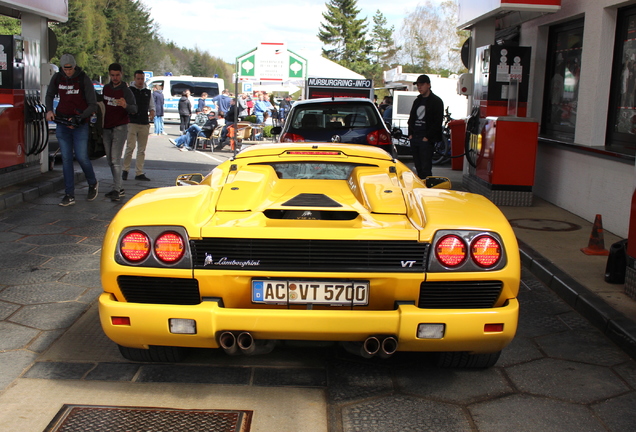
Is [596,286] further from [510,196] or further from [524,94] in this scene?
[524,94]

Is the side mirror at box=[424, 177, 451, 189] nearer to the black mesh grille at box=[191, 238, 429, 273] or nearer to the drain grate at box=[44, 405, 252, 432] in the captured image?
the black mesh grille at box=[191, 238, 429, 273]

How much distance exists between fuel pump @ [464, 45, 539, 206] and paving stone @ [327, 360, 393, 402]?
600 cm

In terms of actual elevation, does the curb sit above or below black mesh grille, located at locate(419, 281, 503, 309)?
below

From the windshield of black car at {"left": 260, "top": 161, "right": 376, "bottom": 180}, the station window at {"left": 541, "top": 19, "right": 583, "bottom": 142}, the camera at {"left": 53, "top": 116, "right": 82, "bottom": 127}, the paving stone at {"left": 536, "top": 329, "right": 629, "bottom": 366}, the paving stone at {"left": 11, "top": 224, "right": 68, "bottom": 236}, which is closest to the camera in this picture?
the paving stone at {"left": 536, "top": 329, "right": 629, "bottom": 366}

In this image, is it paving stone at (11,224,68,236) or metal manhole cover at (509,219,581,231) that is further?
metal manhole cover at (509,219,581,231)

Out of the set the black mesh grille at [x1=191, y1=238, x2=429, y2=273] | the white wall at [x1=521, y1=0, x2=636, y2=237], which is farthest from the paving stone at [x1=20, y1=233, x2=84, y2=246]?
the white wall at [x1=521, y1=0, x2=636, y2=237]

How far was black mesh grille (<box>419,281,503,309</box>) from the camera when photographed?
3.07 metres

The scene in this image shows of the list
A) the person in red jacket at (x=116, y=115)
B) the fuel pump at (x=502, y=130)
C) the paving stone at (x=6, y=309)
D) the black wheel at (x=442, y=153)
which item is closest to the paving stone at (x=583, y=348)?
the paving stone at (x=6, y=309)

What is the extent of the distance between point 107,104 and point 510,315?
7551 mm

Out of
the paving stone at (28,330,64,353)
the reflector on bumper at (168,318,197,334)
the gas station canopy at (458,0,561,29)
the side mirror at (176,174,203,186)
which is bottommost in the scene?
the paving stone at (28,330,64,353)

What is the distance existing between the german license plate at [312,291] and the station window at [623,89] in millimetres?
5939

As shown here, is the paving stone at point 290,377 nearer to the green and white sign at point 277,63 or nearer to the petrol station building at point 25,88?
the petrol station building at point 25,88

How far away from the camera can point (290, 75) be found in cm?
2589

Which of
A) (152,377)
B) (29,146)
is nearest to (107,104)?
(29,146)
